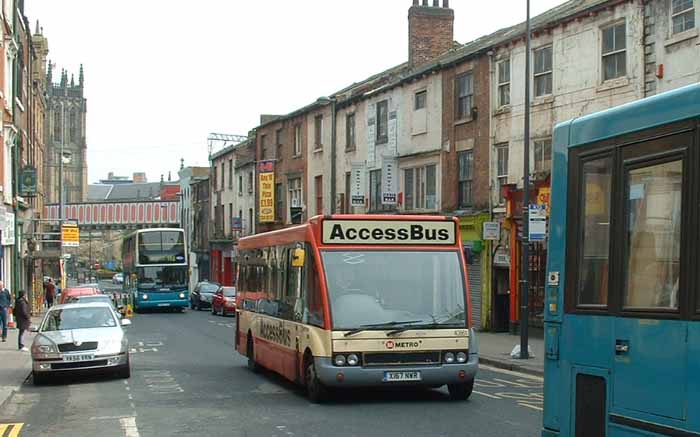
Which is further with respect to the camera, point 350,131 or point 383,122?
point 350,131

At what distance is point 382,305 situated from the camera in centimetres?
1405

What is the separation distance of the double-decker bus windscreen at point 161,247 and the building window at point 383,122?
52.6 feet

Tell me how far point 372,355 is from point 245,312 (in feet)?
23.3

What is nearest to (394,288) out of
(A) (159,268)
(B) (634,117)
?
(B) (634,117)

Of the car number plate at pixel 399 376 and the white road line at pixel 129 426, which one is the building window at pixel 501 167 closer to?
the car number plate at pixel 399 376

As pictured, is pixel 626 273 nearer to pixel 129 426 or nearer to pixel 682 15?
pixel 129 426

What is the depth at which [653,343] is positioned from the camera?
6004 millimetres

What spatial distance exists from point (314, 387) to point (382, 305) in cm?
161

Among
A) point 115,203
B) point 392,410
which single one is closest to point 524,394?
point 392,410

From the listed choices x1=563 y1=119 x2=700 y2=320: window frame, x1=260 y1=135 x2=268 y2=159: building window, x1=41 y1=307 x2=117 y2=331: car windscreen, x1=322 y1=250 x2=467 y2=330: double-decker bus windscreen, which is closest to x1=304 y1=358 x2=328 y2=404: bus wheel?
x1=322 y1=250 x2=467 y2=330: double-decker bus windscreen

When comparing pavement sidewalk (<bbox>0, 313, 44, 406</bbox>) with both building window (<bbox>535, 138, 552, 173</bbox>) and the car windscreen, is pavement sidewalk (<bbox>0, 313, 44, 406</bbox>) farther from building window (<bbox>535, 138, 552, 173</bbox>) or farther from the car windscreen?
building window (<bbox>535, 138, 552, 173</bbox>)

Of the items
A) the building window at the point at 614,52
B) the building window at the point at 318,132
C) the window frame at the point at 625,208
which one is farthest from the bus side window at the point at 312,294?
the building window at the point at 318,132

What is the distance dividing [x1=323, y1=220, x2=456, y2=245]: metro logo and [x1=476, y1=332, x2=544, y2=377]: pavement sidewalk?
6.29 metres

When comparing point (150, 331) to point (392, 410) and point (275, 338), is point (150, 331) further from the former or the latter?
point (392, 410)
